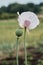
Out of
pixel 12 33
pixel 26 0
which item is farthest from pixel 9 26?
pixel 26 0

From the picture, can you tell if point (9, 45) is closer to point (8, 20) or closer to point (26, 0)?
point (8, 20)

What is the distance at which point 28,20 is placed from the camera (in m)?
0.67

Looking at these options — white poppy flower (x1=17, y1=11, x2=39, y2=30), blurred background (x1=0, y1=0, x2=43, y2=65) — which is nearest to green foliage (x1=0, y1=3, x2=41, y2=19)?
blurred background (x1=0, y1=0, x2=43, y2=65)

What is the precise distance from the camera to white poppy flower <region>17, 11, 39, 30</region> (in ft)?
2.17

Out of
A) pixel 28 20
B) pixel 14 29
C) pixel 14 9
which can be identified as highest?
pixel 28 20

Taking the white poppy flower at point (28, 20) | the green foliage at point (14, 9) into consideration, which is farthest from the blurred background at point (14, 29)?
the white poppy flower at point (28, 20)

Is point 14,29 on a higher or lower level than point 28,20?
lower

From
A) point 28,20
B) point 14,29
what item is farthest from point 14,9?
point 28,20

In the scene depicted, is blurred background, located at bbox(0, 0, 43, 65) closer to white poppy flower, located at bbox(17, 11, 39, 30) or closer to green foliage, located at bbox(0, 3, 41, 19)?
green foliage, located at bbox(0, 3, 41, 19)

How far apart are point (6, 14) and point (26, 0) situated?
253mm

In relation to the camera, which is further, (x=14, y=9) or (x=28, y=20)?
(x=14, y=9)

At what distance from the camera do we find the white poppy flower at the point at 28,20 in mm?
661

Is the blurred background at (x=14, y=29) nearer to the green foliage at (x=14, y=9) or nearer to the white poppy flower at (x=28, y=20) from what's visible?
the green foliage at (x=14, y=9)

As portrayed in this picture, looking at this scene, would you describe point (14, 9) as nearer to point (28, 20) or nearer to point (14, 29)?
point (14, 29)
